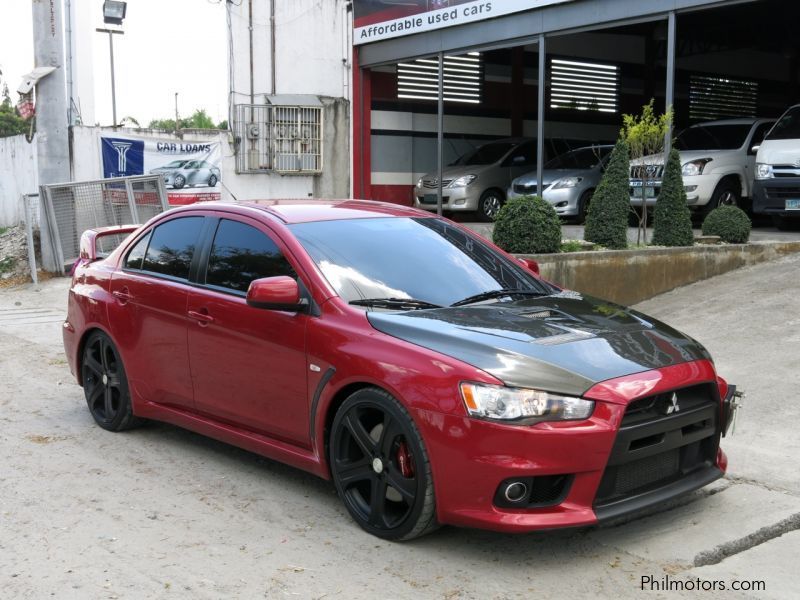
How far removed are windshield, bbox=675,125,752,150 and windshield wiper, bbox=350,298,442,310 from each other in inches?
433

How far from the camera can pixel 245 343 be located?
16.3 feet

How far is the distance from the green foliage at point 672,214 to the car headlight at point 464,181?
7097mm

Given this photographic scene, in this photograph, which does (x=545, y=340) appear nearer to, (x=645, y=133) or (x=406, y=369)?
(x=406, y=369)

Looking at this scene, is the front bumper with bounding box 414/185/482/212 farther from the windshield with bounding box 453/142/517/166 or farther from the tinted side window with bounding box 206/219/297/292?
the tinted side window with bounding box 206/219/297/292

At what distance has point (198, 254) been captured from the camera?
5543 mm

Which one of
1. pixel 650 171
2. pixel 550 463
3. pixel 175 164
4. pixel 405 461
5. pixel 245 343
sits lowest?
pixel 405 461

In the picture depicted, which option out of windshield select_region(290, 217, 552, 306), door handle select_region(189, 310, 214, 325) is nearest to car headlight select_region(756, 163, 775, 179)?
windshield select_region(290, 217, 552, 306)

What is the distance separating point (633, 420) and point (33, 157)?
18.7 m

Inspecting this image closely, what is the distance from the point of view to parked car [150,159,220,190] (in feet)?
64.3

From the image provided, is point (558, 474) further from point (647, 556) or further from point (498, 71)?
point (498, 71)

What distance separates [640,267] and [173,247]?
641 cm

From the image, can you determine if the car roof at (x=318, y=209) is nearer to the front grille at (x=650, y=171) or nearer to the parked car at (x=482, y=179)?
the front grille at (x=650, y=171)

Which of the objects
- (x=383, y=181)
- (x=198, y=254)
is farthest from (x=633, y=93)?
(x=198, y=254)

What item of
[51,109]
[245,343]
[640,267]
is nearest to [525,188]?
[640,267]
